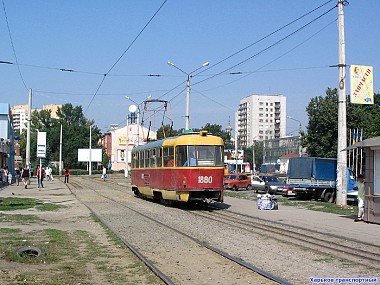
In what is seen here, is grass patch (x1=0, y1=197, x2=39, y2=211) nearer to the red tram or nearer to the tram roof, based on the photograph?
the red tram

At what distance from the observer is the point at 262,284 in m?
8.41

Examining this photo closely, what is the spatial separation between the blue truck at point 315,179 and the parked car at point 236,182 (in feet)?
44.2

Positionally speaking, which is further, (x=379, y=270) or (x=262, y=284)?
(x=379, y=270)

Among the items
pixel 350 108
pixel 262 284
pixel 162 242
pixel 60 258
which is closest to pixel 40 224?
pixel 162 242

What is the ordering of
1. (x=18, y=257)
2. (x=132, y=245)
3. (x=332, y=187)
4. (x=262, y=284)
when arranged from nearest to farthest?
1. (x=262, y=284)
2. (x=18, y=257)
3. (x=132, y=245)
4. (x=332, y=187)

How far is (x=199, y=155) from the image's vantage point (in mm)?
23141

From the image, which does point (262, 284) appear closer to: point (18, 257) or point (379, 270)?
point (379, 270)

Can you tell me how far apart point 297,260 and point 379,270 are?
1.63 metres

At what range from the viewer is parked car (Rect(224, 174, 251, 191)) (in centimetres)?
4609

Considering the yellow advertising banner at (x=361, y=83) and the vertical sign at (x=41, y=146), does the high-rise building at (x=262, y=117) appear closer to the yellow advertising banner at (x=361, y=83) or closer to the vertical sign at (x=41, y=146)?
the vertical sign at (x=41, y=146)

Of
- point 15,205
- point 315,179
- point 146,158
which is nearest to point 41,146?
point 146,158

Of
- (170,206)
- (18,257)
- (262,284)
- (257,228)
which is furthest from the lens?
(170,206)

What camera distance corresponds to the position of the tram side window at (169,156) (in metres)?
24.0

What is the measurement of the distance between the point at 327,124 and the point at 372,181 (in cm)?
3636
